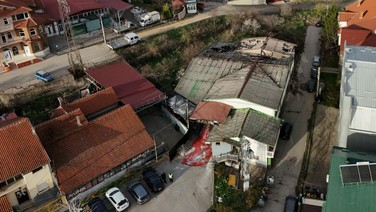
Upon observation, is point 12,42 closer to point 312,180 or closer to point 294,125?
point 294,125

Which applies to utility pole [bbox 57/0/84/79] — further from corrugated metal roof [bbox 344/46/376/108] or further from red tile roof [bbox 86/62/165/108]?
corrugated metal roof [bbox 344/46/376/108]

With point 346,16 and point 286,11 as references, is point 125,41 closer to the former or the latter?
point 286,11

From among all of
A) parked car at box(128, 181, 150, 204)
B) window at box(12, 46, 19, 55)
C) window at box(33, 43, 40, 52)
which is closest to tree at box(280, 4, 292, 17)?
window at box(33, 43, 40, 52)

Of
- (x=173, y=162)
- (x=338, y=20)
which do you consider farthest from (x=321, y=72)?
(x=173, y=162)

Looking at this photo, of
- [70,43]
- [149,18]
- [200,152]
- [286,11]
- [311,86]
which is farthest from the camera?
[286,11]

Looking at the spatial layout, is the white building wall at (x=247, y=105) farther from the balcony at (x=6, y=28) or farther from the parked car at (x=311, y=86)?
the balcony at (x=6, y=28)

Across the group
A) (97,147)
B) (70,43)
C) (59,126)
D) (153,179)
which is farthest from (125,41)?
(153,179)

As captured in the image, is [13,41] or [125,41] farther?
[125,41]
